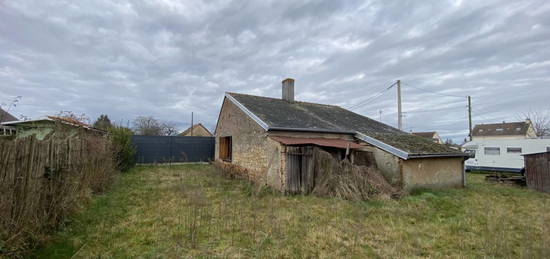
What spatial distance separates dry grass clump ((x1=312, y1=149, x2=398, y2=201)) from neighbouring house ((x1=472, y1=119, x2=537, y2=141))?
38.8 metres

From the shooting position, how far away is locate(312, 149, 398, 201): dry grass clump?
7297mm

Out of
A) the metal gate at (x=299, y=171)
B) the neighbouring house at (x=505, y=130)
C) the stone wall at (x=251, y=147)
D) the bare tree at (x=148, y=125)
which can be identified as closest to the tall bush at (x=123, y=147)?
the stone wall at (x=251, y=147)

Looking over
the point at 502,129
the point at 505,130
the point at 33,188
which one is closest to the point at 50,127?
the point at 33,188

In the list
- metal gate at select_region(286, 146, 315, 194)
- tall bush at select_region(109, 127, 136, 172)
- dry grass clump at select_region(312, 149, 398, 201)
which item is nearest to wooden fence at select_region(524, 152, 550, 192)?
dry grass clump at select_region(312, 149, 398, 201)

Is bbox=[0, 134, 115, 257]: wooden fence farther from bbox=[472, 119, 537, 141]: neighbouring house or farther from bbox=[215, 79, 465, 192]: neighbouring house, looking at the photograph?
bbox=[472, 119, 537, 141]: neighbouring house

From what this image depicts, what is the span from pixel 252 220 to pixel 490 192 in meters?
9.84

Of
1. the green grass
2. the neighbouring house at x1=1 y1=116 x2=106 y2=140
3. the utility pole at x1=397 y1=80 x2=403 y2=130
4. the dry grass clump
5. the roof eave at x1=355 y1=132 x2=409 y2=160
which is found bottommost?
the green grass

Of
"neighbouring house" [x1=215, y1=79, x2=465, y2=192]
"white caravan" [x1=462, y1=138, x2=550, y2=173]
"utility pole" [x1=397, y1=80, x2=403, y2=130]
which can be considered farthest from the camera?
"utility pole" [x1=397, y1=80, x2=403, y2=130]

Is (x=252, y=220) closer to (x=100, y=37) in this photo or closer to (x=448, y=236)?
(x=448, y=236)

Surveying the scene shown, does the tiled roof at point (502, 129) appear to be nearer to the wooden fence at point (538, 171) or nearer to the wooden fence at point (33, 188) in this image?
the wooden fence at point (538, 171)

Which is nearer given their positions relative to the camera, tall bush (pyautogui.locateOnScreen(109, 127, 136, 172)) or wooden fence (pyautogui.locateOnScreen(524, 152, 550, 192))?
wooden fence (pyautogui.locateOnScreen(524, 152, 550, 192))

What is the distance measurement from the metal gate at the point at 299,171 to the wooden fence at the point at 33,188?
576 cm

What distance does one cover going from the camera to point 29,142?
132 inches

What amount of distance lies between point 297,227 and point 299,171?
11.5 feet
